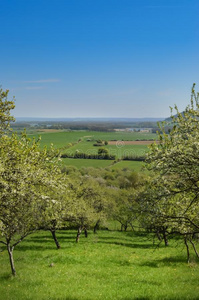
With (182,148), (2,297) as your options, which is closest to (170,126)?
(182,148)

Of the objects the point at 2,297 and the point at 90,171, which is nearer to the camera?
the point at 2,297

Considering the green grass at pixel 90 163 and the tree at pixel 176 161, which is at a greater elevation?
the tree at pixel 176 161

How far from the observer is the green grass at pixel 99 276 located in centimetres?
1667

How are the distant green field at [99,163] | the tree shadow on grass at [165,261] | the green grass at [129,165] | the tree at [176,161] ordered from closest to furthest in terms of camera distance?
the tree at [176,161] → the tree shadow on grass at [165,261] → the green grass at [129,165] → the distant green field at [99,163]

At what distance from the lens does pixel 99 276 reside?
21984mm

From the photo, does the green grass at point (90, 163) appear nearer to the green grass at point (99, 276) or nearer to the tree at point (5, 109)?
the green grass at point (99, 276)

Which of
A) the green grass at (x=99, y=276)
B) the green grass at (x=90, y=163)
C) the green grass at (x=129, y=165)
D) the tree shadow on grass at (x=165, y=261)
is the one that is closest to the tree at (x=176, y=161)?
the green grass at (x=99, y=276)

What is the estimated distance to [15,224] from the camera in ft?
54.1

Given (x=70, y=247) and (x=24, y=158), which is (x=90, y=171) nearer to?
(x=70, y=247)

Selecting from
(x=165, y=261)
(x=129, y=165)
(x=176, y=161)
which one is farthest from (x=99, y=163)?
(x=176, y=161)

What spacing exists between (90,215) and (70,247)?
6.64m

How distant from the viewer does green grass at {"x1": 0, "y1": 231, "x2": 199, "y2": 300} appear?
16.7 m

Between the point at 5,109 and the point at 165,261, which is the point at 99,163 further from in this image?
the point at 5,109

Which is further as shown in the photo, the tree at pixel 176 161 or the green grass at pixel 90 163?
the green grass at pixel 90 163
